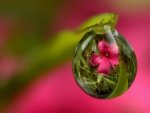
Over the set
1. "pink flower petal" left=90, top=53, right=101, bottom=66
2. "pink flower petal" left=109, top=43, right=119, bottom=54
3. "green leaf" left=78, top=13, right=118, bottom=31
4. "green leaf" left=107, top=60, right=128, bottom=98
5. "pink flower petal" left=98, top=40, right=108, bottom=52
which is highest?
"green leaf" left=78, top=13, right=118, bottom=31

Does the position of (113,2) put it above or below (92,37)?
above

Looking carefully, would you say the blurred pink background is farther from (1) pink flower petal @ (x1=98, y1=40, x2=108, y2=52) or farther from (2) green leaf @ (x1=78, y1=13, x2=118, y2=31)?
(1) pink flower petal @ (x1=98, y1=40, x2=108, y2=52)

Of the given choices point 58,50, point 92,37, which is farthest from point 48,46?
point 92,37

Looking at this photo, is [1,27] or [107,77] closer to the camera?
[107,77]

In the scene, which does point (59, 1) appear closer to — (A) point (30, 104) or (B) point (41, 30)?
(B) point (41, 30)

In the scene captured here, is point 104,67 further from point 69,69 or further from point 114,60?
point 69,69

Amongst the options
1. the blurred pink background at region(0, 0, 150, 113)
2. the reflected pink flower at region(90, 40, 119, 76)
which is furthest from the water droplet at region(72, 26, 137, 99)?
the blurred pink background at region(0, 0, 150, 113)
